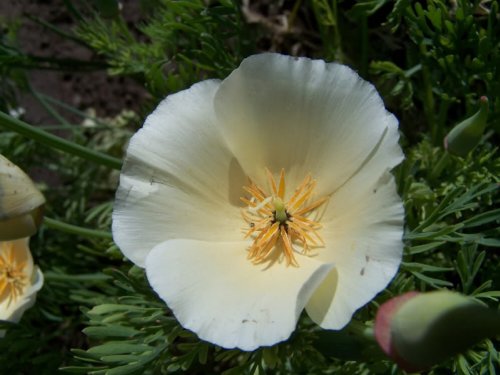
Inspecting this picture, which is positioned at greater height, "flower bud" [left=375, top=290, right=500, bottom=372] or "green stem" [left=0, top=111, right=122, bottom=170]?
"flower bud" [left=375, top=290, right=500, bottom=372]

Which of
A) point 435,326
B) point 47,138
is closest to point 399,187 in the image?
point 435,326

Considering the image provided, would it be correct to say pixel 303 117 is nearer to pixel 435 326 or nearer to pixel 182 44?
pixel 435 326

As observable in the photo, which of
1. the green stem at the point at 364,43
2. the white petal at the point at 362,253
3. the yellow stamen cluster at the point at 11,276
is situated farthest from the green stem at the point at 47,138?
the green stem at the point at 364,43

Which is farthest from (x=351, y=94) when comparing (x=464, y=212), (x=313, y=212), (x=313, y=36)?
(x=313, y=36)

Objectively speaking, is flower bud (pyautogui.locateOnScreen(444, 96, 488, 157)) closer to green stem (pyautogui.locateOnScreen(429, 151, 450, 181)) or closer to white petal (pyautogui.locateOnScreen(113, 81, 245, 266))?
green stem (pyautogui.locateOnScreen(429, 151, 450, 181))

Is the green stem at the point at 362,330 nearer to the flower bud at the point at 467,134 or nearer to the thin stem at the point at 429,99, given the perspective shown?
the flower bud at the point at 467,134

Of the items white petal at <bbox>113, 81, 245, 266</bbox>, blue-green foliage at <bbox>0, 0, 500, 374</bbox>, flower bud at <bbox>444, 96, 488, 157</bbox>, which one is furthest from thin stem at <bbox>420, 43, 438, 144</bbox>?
white petal at <bbox>113, 81, 245, 266</bbox>
